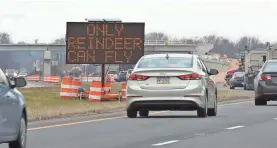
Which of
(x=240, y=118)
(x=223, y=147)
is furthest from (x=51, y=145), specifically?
(x=240, y=118)

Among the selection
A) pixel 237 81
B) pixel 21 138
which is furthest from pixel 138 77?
pixel 237 81

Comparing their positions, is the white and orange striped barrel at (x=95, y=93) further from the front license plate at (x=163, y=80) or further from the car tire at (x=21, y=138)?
the car tire at (x=21, y=138)

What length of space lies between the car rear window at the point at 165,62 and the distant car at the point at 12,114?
7802 millimetres

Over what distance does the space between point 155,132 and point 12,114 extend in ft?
16.7

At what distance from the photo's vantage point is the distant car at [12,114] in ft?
36.7

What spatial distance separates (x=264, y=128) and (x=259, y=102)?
12.2m

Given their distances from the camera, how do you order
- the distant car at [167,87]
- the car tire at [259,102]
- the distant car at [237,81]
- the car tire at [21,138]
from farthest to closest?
the distant car at [237,81], the car tire at [259,102], the distant car at [167,87], the car tire at [21,138]

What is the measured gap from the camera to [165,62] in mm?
20266

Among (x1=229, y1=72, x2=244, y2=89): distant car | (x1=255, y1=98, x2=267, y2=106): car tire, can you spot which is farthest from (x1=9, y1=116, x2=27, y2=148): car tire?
(x1=229, y1=72, x2=244, y2=89): distant car

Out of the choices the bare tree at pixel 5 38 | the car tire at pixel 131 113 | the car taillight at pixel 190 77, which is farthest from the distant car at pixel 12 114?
the bare tree at pixel 5 38

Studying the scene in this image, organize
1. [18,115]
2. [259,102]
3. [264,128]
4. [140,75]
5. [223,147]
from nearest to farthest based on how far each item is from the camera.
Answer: [18,115], [223,147], [264,128], [140,75], [259,102]

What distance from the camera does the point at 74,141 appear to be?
14.3 metres

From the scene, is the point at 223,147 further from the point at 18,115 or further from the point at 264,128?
the point at 264,128

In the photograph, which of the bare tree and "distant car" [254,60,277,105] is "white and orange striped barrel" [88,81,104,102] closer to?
"distant car" [254,60,277,105]
